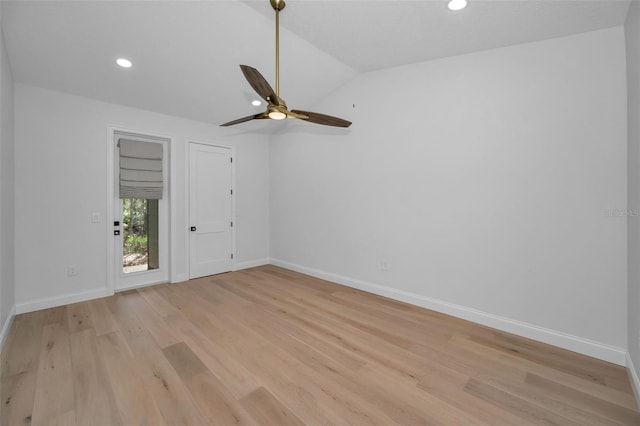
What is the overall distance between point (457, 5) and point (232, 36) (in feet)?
7.40

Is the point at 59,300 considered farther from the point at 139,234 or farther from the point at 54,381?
the point at 54,381

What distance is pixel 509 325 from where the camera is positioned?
9.30ft

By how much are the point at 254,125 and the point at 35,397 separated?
4.40 m

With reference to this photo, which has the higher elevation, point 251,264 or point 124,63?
point 124,63

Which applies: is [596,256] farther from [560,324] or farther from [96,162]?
[96,162]

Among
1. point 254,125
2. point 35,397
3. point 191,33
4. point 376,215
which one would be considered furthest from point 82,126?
point 376,215

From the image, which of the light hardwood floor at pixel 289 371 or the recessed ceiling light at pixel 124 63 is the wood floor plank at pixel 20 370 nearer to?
the light hardwood floor at pixel 289 371

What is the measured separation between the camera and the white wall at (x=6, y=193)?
2.50 metres

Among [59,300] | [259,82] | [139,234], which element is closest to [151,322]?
[59,300]

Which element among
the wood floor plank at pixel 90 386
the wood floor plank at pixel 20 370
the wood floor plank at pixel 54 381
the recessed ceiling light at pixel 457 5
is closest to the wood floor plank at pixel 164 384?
the wood floor plank at pixel 90 386

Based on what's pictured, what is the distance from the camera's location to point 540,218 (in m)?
2.66

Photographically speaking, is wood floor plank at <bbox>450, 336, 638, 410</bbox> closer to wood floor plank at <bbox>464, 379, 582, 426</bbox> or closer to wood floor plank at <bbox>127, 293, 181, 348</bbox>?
wood floor plank at <bbox>464, 379, 582, 426</bbox>

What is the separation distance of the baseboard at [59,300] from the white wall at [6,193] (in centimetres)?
18

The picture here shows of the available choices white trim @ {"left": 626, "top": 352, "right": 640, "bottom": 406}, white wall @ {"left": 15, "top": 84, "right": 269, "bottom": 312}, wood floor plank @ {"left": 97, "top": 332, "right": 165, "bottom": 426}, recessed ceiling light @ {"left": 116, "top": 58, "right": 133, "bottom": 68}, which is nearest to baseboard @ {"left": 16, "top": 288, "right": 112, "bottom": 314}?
white wall @ {"left": 15, "top": 84, "right": 269, "bottom": 312}
